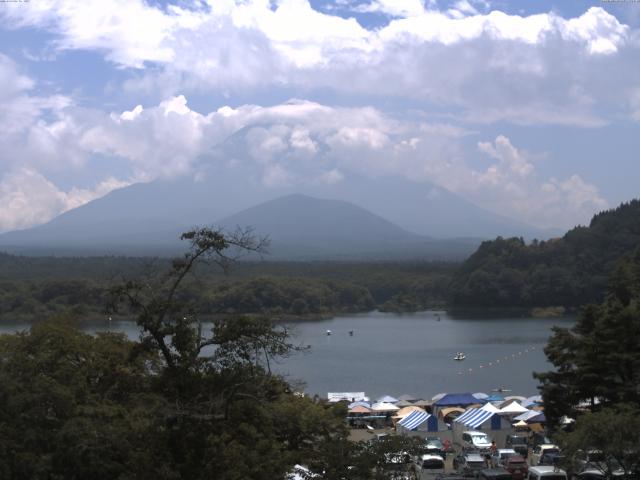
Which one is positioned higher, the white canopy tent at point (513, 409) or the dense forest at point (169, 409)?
the dense forest at point (169, 409)

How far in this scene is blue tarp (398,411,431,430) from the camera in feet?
60.4

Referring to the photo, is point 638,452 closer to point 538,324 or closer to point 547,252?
point 538,324

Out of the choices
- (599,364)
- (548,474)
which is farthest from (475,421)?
(548,474)

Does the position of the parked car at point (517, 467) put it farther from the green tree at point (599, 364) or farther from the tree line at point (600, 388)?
the green tree at point (599, 364)

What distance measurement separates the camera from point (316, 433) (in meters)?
12.5

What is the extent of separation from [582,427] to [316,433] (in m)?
3.84

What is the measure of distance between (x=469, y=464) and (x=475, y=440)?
3.20 meters

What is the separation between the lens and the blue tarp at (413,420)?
18.4 meters

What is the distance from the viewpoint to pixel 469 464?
1342 cm

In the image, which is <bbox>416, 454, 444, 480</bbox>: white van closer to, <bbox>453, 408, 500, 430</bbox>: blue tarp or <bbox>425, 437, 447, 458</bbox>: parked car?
<bbox>425, 437, 447, 458</bbox>: parked car

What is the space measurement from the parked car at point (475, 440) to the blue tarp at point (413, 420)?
4.65 ft

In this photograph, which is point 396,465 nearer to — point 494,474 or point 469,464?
point 494,474

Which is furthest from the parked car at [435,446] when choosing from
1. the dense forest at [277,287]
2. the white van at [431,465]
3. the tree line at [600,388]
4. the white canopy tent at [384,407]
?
the dense forest at [277,287]

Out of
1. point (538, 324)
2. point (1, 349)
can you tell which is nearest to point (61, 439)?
point (1, 349)
